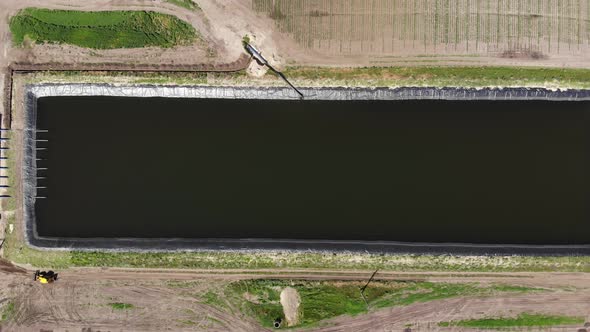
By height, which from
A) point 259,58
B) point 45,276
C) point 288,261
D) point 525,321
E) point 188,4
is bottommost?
point 525,321

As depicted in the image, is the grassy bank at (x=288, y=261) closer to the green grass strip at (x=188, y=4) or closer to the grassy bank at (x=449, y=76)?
the grassy bank at (x=449, y=76)

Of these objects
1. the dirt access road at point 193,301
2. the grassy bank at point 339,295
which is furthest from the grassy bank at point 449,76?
the grassy bank at point 339,295

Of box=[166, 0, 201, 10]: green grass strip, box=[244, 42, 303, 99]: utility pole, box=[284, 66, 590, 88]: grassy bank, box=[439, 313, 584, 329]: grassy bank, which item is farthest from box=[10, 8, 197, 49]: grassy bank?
box=[439, 313, 584, 329]: grassy bank

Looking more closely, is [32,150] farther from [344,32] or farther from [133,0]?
[344,32]

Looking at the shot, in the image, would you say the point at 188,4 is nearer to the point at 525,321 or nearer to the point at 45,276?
Result: the point at 45,276

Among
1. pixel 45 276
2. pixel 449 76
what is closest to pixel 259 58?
pixel 449 76

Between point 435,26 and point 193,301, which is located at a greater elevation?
point 435,26
